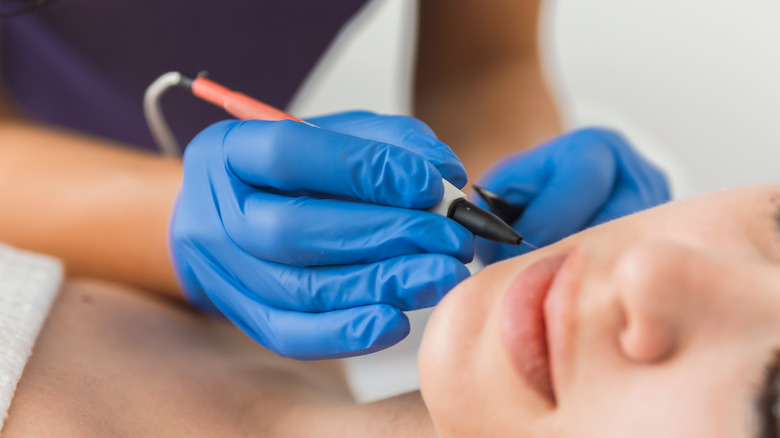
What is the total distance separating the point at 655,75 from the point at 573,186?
0.96 m

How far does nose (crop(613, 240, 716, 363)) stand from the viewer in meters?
0.55

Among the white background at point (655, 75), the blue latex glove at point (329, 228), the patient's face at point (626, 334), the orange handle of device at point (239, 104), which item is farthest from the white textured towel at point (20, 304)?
the white background at point (655, 75)

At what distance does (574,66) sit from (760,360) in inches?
58.9

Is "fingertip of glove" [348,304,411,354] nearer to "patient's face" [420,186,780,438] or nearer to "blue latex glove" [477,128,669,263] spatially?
"patient's face" [420,186,780,438]

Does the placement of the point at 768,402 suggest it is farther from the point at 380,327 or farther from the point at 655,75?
the point at 655,75

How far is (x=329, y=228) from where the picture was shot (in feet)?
2.44

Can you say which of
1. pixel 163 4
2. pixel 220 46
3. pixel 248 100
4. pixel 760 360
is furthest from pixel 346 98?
pixel 760 360

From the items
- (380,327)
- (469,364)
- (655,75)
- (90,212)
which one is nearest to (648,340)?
(469,364)

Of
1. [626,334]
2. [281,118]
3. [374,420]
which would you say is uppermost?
[281,118]

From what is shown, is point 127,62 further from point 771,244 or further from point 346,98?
point 771,244

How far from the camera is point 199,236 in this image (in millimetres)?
841

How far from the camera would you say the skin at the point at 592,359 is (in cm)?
55

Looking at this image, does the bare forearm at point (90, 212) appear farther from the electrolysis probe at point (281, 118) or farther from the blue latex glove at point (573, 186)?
the blue latex glove at point (573, 186)

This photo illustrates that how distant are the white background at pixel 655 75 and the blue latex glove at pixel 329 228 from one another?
0.70 meters
